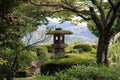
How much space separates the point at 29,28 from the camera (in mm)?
12641

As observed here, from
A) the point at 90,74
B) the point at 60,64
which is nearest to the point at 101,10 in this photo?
the point at 60,64

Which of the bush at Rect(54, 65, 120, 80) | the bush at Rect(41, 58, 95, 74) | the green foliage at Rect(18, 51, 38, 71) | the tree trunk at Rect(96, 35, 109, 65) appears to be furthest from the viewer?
the tree trunk at Rect(96, 35, 109, 65)

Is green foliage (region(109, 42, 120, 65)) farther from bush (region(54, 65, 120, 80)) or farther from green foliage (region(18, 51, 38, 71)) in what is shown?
bush (region(54, 65, 120, 80))

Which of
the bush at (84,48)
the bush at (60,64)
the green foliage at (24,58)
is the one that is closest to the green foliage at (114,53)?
the bush at (60,64)

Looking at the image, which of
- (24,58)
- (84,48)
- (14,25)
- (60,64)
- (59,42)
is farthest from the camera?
(84,48)

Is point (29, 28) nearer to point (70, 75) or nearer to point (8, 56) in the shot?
point (8, 56)

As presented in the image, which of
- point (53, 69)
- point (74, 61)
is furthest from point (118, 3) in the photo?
point (53, 69)

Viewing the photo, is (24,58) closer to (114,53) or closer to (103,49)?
(103,49)

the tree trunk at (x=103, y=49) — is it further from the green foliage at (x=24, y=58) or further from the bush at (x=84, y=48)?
the bush at (x=84, y=48)

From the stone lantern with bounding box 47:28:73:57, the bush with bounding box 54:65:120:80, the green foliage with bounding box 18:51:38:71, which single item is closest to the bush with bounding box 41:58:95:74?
the green foliage with bounding box 18:51:38:71

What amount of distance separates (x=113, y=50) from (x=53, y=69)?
11.9 feet

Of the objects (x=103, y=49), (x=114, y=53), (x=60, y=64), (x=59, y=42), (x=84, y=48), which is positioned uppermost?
(x=103, y=49)

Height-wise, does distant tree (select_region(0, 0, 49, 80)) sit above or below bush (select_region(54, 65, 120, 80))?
above

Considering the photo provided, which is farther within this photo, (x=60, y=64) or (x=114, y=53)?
(x=114, y=53)
